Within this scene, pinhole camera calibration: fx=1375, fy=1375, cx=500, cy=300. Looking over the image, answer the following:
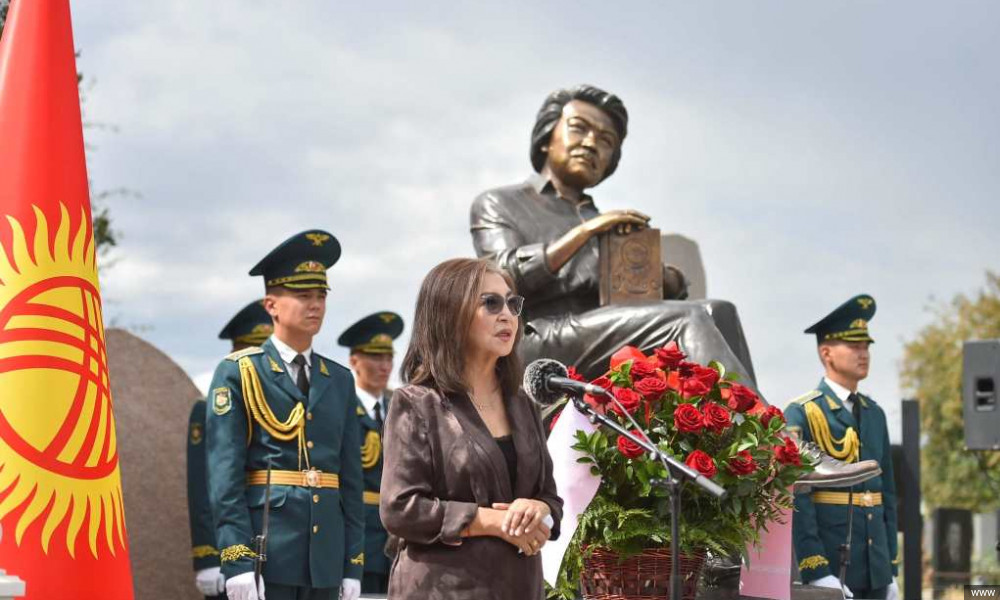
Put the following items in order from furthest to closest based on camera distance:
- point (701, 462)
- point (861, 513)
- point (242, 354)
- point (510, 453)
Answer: point (861, 513) → point (242, 354) → point (701, 462) → point (510, 453)

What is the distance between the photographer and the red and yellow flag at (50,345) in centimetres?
423

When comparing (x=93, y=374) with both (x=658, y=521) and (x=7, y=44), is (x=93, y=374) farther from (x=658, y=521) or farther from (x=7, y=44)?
(x=658, y=521)

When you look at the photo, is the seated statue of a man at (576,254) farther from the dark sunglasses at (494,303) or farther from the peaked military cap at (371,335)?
the dark sunglasses at (494,303)

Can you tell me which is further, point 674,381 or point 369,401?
point 369,401

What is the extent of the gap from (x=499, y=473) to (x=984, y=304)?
91.9ft

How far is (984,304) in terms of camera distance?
29.3 meters

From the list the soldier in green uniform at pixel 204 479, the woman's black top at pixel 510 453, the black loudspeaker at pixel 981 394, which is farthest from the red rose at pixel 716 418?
the black loudspeaker at pixel 981 394

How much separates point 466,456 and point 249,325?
467 centimetres

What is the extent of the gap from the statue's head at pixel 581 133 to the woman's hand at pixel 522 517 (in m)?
4.75

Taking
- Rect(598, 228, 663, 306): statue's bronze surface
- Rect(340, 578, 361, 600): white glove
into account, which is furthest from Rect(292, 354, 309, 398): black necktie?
Rect(598, 228, 663, 306): statue's bronze surface

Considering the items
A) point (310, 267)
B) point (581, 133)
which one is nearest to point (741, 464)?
point (310, 267)

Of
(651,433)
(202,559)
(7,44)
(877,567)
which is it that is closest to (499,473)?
(651,433)

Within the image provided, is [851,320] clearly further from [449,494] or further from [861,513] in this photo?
[449,494]

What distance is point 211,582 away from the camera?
6.17 metres
